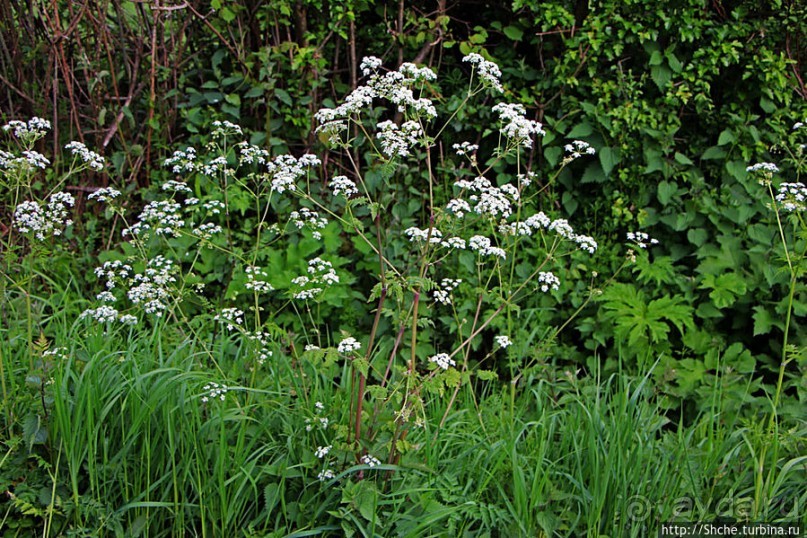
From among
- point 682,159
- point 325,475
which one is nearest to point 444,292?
point 325,475

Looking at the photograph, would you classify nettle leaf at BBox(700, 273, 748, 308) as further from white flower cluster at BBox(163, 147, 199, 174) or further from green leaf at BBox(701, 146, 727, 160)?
white flower cluster at BBox(163, 147, 199, 174)

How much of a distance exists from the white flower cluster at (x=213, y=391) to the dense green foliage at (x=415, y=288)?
5 centimetres

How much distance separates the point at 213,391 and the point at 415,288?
0.80 meters

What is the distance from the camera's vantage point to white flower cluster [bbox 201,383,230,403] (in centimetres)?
260

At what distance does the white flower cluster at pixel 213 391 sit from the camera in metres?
2.60

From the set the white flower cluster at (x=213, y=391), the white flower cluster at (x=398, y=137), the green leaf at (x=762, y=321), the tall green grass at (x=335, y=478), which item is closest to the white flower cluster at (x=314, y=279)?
the tall green grass at (x=335, y=478)

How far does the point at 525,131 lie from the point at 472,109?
1.73 meters

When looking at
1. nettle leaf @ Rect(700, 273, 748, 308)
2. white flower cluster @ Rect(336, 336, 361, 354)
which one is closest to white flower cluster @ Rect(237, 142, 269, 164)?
white flower cluster @ Rect(336, 336, 361, 354)

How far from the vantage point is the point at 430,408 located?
3.01 meters

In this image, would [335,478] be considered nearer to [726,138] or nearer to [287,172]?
[287,172]

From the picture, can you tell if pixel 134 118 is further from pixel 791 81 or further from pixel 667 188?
pixel 791 81

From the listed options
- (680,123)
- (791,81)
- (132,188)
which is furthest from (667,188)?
(132,188)

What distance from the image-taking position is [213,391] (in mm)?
2594

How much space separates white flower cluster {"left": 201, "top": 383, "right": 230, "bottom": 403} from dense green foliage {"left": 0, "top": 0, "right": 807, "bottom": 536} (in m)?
0.05
